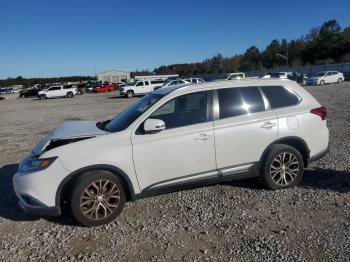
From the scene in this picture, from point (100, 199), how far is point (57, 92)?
44303mm

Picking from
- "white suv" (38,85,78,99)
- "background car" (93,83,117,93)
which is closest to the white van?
"white suv" (38,85,78,99)

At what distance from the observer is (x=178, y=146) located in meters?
4.75

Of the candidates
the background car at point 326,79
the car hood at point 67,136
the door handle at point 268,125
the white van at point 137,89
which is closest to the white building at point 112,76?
the white van at point 137,89

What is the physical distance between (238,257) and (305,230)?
3.35 ft

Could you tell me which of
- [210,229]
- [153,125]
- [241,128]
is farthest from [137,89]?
[210,229]

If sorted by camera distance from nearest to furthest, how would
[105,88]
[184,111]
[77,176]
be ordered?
[77,176] → [184,111] → [105,88]

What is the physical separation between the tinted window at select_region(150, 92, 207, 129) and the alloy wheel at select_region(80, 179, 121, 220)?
112 centimetres

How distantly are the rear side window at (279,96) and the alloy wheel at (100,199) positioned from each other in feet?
8.79

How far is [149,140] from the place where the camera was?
4.65 meters

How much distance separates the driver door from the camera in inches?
183

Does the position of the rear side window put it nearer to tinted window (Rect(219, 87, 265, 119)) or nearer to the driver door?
tinted window (Rect(219, 87, 265, 119))

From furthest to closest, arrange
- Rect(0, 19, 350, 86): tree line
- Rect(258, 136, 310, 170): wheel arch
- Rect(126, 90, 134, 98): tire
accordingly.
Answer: Rect(0, 19, 350, 86): tree line
Rect(126, 90, 134, 98): tire
Rect(258, 136, 310, 170): wheel arch

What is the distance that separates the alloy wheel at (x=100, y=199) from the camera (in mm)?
4477

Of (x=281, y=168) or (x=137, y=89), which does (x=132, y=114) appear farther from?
(x=137, y=89)
